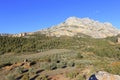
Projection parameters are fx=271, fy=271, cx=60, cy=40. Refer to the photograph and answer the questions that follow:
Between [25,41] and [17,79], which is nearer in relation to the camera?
[17,79]

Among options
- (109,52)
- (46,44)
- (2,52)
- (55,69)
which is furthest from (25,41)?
(55,69)

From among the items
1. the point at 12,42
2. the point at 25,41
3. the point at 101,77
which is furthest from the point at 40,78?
the point at 25,41

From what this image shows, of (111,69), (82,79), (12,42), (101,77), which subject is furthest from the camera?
(12,42)

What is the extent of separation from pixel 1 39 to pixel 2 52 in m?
15.9

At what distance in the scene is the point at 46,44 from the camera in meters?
80.9

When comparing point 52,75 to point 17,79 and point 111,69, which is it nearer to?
point 17,79

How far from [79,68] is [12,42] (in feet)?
164

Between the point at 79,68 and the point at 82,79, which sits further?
the point at 79,68

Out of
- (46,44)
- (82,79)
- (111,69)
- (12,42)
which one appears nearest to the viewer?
(82,79)

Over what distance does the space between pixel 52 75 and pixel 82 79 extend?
4.04m

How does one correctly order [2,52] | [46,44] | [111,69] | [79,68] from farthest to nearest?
[46,44], [2,52], [79,68], [111,69]

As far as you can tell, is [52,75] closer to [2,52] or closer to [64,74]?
[64,74]

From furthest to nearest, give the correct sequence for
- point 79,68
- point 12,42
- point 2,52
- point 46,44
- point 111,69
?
point 46,44, point 12,42, point 2,52, point 79,68, point 111,69

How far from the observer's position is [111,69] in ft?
78.7
